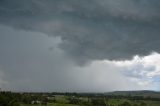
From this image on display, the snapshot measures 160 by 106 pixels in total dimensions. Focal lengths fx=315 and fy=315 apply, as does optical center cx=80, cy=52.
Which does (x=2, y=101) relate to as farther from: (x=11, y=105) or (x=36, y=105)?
(x=36, y=105)

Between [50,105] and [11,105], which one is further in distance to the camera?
[50,105]

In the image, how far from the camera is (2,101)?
128 metres

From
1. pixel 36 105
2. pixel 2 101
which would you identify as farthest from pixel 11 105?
pixel 36 105

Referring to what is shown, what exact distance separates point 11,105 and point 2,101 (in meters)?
4.08

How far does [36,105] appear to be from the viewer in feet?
631

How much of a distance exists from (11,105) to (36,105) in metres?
64.0

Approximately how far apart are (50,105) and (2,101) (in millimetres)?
71365

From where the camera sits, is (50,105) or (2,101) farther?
(50,105)

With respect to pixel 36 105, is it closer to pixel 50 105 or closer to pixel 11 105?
pixel 50 105

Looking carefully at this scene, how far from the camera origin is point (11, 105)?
129 m

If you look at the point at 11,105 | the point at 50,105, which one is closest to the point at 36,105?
the point at 50,105

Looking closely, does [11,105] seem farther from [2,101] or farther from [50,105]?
[50,105]

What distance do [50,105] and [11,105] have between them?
69.1 meters
